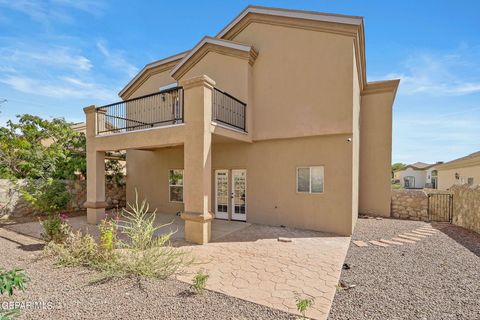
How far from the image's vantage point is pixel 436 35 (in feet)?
30.8

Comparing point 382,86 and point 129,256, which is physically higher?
point 382,86

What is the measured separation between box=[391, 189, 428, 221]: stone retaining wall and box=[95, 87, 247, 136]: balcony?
29.0 ft

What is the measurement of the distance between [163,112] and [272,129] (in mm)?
6099

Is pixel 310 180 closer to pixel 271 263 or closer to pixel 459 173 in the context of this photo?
pixel 271 263

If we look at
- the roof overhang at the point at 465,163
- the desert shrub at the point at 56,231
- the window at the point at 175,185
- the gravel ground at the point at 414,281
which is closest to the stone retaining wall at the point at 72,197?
the window at the point at 175,185

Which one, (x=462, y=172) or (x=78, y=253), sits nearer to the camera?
(x=78, y=253)

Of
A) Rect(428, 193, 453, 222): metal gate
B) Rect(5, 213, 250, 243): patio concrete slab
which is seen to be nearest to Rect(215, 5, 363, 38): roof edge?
Rect(5, 213, 250, 243): patio concrete slab

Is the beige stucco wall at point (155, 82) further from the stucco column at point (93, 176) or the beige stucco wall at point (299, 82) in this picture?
the beige stucco wall at point (299, 82)

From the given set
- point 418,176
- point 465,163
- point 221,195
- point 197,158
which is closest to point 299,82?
point 197,158

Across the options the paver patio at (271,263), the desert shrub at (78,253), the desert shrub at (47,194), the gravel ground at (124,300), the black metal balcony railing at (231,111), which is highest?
the black metal balcony railing at (231,111)

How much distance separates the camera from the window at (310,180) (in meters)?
9.04

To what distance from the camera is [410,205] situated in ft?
39.6

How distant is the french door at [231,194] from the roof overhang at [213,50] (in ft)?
16.1

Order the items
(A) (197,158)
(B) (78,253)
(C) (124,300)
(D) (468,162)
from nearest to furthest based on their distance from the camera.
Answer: (C) (124,300) → (B) (78,253) → (A) (197,158) → (D) (468,162)
